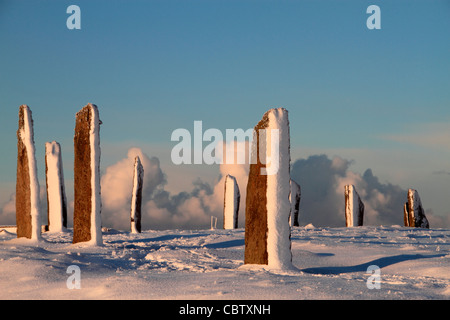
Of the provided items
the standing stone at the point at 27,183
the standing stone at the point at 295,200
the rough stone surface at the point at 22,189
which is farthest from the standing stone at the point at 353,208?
the rough stone surface at the point at 22,189

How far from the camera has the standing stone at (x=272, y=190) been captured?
9.92m

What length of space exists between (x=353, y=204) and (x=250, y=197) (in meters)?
11.9

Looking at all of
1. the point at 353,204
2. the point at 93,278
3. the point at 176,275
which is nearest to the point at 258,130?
the point at 176,275

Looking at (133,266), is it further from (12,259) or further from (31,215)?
(31,215)

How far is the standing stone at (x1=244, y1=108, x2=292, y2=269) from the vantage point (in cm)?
992

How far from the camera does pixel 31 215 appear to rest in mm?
14492

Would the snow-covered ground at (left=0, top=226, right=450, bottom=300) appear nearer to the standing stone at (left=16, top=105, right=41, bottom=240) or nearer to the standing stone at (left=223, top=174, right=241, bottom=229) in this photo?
the standing stone at (left=16, top=105, right=41, bottom=240)

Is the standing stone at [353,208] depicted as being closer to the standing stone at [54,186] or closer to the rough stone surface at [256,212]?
the standing stone at [54,186]

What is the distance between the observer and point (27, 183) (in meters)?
14.7

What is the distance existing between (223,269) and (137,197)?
34.9 feet

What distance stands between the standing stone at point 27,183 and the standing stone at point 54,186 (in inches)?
145

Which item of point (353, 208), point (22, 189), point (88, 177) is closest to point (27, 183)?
point (22, 189)
